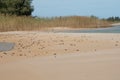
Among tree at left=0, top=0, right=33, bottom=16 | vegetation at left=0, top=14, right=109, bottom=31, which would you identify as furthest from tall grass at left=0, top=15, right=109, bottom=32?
tree at left=0, top=0, right=33, bottom=16

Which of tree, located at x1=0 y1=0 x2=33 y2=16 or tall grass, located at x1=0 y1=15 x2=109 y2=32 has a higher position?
tree, located at x1=0 y1=0 x2=33 y2=16

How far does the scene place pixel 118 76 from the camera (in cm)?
642

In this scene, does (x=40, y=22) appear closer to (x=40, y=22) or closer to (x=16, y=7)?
(x=40, y=22)

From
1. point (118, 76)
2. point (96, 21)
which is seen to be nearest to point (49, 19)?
point (96, 21)

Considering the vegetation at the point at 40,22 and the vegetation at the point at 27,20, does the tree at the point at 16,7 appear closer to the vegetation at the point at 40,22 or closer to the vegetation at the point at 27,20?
the vegetation at the point at 27,20

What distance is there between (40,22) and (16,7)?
10094 millimetres

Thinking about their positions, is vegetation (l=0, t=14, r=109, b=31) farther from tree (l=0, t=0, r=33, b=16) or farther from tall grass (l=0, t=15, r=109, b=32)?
tree (l=0, t=0, r=33, b=16)

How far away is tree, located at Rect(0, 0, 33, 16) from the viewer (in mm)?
39406

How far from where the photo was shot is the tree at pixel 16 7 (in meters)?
39.4

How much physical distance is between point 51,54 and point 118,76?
150 inches

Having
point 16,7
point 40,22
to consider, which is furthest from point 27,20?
point 16,7

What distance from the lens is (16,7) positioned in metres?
40.4

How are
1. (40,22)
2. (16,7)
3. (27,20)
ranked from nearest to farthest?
(27,20) < (40,22) < (16,7)

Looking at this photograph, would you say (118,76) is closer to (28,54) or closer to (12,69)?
(12,69)
